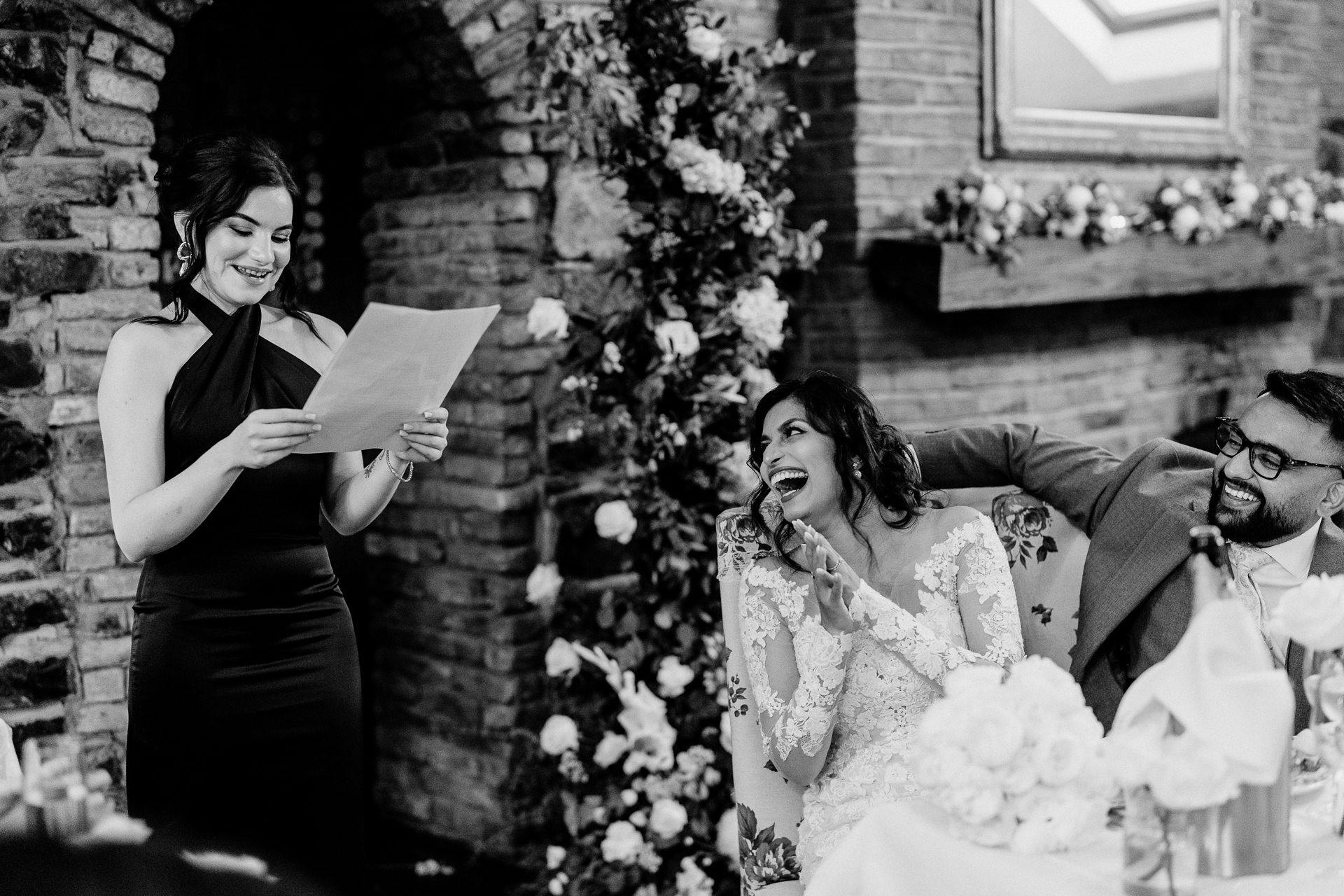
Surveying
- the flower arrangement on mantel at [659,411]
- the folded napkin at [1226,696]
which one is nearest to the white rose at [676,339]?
the flower arrangement on mantel at [659,411]

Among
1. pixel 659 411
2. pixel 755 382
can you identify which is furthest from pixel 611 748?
pixel 755 382

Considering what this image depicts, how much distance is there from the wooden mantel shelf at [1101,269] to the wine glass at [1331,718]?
2246 mm

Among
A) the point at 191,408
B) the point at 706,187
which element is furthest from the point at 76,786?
the point at 706,187

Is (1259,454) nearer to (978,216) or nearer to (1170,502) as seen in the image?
(1170,502)

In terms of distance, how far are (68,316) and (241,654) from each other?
846 millimetres

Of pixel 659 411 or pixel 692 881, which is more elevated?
pixel 659 411

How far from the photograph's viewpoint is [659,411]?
119 inches

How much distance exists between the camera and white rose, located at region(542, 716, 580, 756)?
2.95m

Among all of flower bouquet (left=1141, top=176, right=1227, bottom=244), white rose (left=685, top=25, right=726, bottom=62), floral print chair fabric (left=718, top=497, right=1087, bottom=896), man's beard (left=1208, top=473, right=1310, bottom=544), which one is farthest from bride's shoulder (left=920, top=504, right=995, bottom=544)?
flower bouquet (left=1141, top=176, right=1227, bottom=244)

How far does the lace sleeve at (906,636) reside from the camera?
203cm

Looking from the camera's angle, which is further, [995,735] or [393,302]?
[393,302]

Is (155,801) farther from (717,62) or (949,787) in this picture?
(717,62)

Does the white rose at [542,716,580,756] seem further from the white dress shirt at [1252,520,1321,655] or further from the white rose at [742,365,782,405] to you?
the white dress shirt at [1252,520,1321,655]

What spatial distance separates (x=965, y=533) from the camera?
220 centimetres
